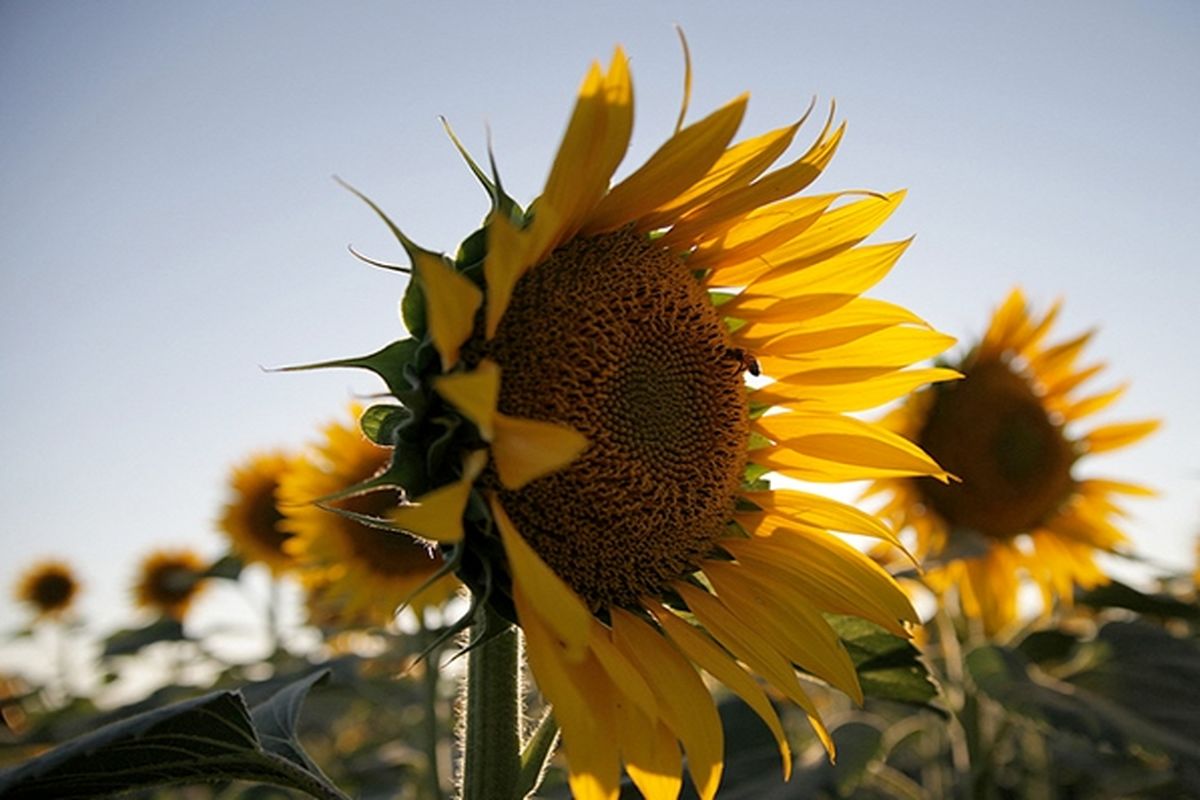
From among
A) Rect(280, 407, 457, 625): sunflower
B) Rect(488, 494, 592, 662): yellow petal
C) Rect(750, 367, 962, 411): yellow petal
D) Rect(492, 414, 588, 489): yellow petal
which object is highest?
Rect(492, 414, 588, 489): yellow petal

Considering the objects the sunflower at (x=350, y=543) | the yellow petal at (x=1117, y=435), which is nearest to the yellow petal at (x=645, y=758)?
the sunflower at (x=350, y=543)

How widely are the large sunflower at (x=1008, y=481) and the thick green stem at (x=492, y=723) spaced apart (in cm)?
255

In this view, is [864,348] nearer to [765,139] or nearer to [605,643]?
[765,139]

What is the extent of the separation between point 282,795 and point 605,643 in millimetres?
2411

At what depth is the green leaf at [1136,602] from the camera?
9.97ft

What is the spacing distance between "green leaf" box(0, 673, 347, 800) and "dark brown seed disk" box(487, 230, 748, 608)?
1.29 ft

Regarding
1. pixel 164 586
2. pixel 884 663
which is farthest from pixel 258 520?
pixel 884 663

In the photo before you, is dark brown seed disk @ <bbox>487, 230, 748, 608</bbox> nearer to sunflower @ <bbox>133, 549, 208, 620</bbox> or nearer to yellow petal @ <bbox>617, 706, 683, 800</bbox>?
yellow petal @ <bbox>617, 706, 683, 800</bbox>

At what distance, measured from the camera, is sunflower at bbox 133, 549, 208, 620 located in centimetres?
760

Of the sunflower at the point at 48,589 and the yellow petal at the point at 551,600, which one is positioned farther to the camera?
the sunflower at the point at 48,589

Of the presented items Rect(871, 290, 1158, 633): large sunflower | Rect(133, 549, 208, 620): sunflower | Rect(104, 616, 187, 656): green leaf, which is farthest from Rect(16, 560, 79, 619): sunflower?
Rect(871, 290, 1158, 633): large sunflower

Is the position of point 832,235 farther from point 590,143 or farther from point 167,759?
point 167,759

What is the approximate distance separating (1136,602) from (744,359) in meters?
2.14

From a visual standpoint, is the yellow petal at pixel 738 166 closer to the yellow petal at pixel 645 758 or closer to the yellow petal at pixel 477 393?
the yellow petal at pixel 477 393
